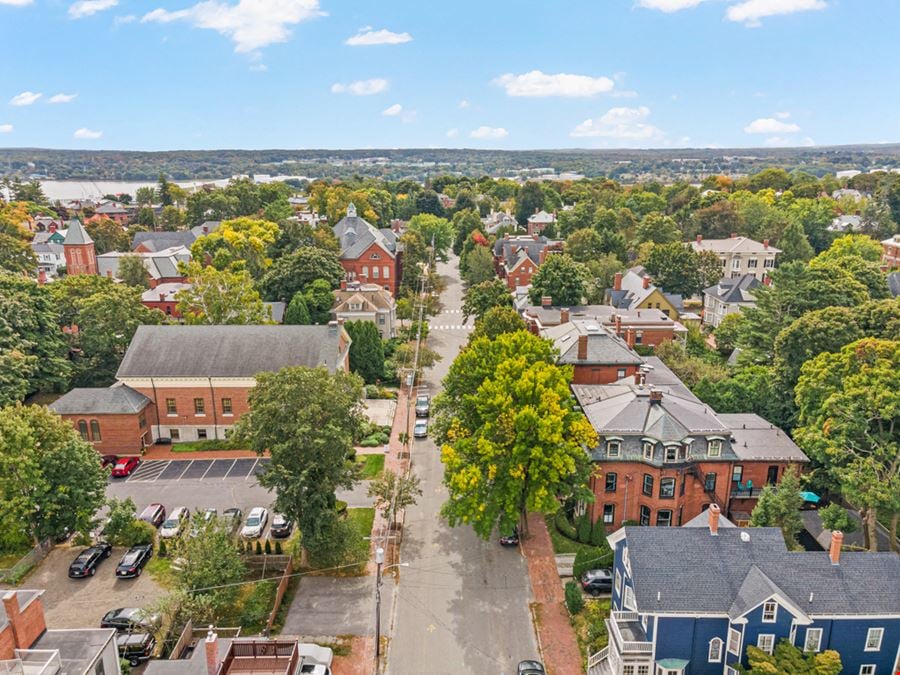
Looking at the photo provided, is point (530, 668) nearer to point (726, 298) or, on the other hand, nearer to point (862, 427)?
point (862, 427)

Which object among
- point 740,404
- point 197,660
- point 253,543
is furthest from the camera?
point 740,404

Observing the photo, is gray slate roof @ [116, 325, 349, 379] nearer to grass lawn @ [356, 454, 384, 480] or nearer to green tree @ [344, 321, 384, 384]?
grass lawn @ [356, 454, 384, 480]

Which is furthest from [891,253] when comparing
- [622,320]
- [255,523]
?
[255,523]

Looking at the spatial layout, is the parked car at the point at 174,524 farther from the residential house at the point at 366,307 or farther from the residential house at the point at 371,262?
the residential house at the point at 371,262

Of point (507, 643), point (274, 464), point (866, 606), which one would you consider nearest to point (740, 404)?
point (866, 606)

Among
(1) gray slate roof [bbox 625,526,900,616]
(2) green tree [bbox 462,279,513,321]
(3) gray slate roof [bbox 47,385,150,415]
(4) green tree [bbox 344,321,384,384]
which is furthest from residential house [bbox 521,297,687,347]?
(3) gray slate roof [bbox 47,385,150,415]

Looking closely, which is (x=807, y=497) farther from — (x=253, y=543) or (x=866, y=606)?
(x=253, y=543)

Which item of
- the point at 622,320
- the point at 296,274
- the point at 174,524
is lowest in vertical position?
the point at 174,524
